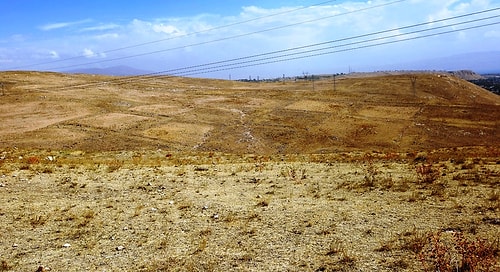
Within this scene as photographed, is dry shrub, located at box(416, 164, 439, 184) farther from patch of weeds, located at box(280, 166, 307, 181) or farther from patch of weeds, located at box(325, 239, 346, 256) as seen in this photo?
patch of weeds, located at box(325, 239, 346, 256)

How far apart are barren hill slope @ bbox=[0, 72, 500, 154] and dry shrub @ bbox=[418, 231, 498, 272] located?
2741 cm

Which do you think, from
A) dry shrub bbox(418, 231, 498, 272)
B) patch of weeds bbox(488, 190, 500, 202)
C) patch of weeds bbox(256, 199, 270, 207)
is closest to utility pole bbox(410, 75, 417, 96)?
patch of weeds bbox(488, 190, 500, 202)

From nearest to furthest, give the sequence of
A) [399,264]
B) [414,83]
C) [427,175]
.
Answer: [399,264], [427,175], [414,83]

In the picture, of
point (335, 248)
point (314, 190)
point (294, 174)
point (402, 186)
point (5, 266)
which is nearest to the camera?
point (5, 266)

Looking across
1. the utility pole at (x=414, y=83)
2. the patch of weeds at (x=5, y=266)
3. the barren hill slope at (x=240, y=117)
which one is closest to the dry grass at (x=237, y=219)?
the patch of weeds at (x=5, y=266)

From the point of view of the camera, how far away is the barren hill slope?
38.7m

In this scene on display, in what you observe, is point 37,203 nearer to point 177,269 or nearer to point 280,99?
point 177,269

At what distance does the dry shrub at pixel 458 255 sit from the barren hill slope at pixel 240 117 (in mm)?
27411

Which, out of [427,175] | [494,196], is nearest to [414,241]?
[494,196]

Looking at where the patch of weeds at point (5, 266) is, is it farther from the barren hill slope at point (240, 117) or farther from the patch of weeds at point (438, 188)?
the barren hill slope at point (240, 117)

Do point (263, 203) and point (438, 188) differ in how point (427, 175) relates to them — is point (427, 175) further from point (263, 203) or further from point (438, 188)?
point (263, 203)

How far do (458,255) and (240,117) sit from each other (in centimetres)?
4149

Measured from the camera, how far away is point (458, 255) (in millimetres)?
8766

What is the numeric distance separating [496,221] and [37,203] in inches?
592
